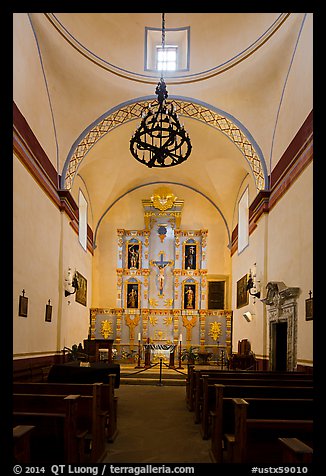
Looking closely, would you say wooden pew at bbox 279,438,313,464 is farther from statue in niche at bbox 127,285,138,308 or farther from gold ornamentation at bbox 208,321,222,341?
statue in niche at bbox 127,285,138,308

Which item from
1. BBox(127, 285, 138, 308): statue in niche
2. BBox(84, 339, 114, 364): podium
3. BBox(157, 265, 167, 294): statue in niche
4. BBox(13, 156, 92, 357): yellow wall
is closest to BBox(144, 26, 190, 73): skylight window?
BBox(13, 156, 92, 357): yellow wall

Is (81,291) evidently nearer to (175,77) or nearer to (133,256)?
(133,256)

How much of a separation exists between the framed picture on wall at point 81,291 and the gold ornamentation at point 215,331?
5.08 meters

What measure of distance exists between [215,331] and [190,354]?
1.67m

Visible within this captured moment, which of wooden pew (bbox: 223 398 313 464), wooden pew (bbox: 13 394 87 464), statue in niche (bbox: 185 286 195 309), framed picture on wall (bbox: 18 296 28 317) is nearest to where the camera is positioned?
wooden pew (bbox: 223 398 313 464)

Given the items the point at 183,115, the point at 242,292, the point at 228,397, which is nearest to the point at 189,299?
the point at 242,292

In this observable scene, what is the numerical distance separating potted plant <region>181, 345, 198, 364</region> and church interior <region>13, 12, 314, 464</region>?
0.09 metres

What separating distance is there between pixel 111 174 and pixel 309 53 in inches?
383

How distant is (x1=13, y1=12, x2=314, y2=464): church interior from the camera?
938 cm

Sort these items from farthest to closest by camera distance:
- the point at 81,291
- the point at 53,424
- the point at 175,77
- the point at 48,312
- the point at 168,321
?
the point at 168,321, the point at 81,291, the point at 175,77, the point at 48,312, the point at 53,424

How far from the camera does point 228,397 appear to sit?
5.68 m

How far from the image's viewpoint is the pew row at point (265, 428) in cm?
421

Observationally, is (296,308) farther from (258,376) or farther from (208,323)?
(208,323)
